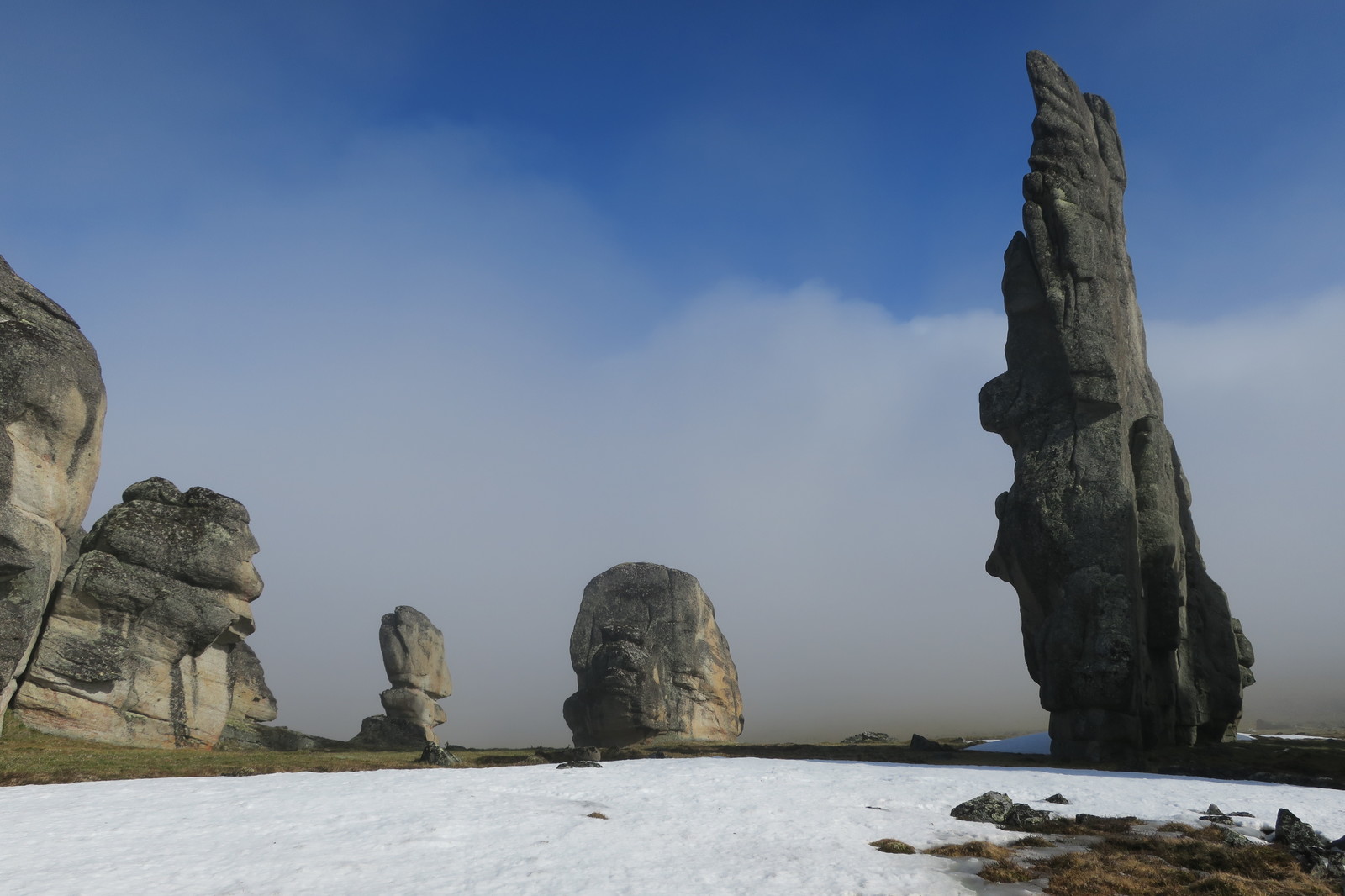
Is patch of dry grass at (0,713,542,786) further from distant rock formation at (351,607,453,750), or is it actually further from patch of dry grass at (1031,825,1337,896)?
distant rock formation at (351,607,453,750)

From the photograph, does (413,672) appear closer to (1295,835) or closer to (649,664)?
(649,664)

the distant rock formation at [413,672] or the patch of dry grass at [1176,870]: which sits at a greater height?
the distant rock formation at [413,672]

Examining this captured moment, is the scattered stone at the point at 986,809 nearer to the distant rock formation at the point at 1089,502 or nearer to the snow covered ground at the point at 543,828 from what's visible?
the snow covered ground at the point at 543,828

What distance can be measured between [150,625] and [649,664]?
21.4 m

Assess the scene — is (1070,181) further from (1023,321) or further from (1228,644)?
(1228,644)

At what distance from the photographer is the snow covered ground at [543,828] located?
1012cm

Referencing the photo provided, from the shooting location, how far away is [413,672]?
4925 cm

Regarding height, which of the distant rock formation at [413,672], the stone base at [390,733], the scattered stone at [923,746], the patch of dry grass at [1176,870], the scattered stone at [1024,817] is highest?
the distant rock formation at [413,672]

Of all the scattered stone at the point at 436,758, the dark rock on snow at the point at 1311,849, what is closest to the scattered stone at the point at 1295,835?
the dark rock on snow at the point at 1311,849

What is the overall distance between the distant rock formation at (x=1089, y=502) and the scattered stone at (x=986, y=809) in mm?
12981

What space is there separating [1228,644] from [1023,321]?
13.1m

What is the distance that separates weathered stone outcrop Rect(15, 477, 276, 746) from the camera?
1048 inches

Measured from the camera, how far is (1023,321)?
32.5 metres

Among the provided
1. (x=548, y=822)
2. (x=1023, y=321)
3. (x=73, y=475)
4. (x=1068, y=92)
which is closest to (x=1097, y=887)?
(x=548, y=822)
